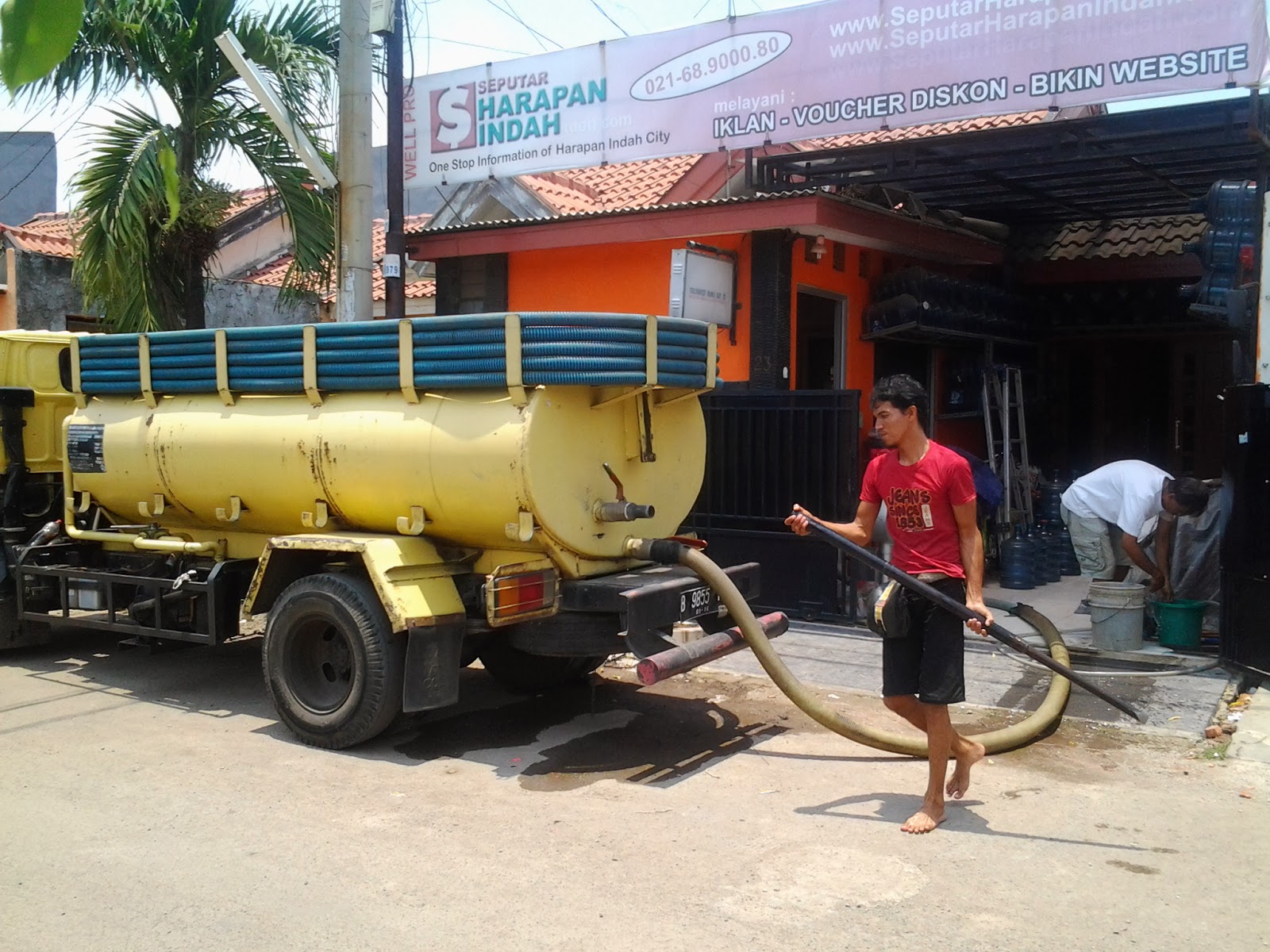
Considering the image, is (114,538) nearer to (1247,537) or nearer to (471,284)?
(471,284)

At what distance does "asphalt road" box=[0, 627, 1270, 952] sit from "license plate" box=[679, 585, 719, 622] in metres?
0.72

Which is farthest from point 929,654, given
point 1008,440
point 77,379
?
point 1008,440

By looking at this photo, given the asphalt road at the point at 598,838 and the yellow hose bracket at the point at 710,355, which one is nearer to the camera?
the asphalt road at the point at 598,838

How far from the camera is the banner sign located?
8.06m

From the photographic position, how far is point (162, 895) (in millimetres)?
4051

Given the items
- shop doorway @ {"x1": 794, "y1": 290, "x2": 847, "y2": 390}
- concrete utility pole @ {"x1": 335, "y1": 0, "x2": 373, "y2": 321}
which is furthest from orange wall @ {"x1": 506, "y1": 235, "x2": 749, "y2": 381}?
concrete utility pole @ {"x1": 335, "y1": 0, "x2": 373, "y2": 321}

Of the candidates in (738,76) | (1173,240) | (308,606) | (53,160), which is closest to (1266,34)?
(738,76)

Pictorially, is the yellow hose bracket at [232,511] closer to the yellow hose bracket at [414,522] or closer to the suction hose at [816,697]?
the yellow hose bracket at [414,522]

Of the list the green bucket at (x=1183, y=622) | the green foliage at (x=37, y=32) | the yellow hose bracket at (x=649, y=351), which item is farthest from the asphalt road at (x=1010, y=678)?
the green foliage at (x=37, y=32)

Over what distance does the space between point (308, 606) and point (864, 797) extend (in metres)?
3.02

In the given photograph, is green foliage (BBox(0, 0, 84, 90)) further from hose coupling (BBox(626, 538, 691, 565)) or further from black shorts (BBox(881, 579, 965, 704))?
hose coupling (BBox(626, 538, 691, 565))

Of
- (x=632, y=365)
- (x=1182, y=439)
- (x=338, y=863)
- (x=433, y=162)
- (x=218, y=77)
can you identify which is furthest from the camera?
(x=1182, y=439)

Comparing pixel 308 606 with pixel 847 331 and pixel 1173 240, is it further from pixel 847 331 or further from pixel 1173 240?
pixel 1173 240

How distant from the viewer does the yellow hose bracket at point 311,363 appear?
20.9 ft
